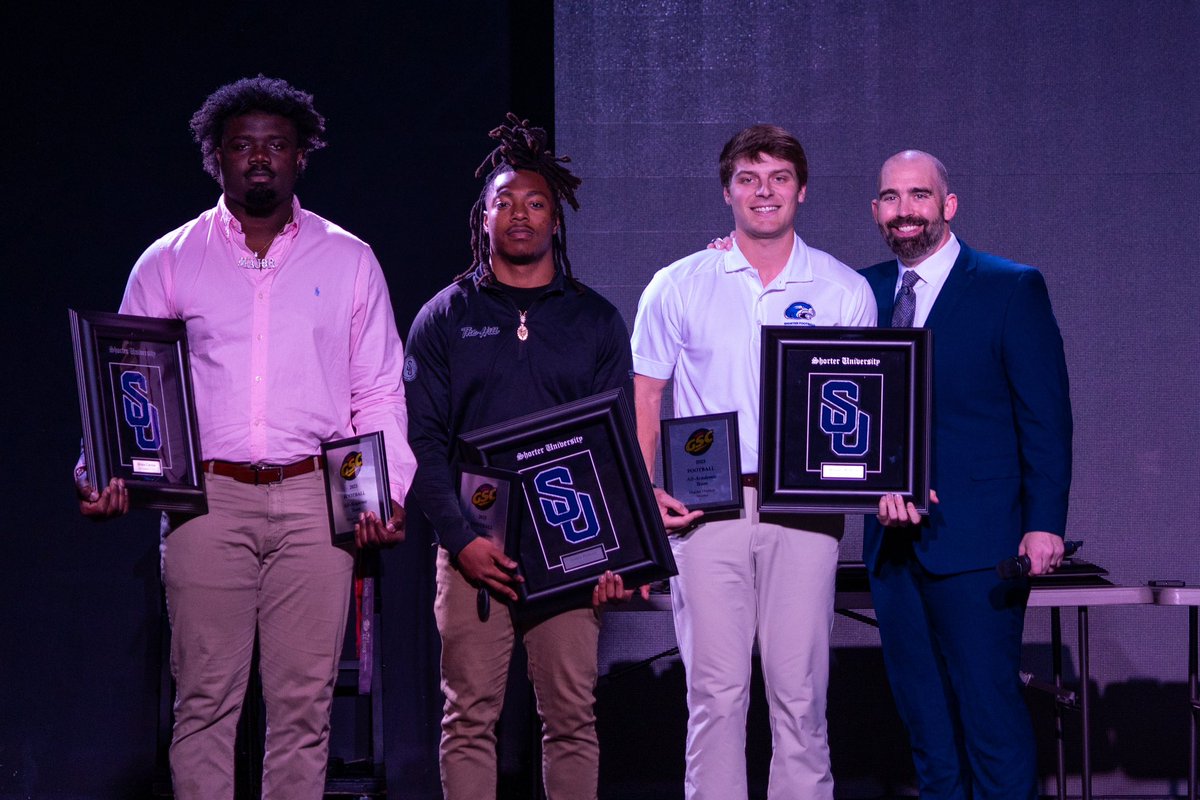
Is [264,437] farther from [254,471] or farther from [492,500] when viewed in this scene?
[492,500]

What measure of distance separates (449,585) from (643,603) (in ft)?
2.38

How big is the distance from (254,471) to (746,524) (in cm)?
116

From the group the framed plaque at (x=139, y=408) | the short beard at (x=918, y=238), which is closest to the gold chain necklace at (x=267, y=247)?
the framed plaque at (x=139, y=408)

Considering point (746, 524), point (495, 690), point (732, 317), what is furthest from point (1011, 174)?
point (495, 690)

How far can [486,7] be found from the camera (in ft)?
12.8

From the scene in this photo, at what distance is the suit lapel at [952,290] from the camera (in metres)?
2.88

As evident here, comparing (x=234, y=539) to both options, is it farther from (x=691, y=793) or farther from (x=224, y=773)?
(x=691, y=793)

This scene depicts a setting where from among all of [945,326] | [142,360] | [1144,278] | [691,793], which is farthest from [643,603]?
[1144,278]

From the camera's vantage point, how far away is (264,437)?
2590 millimetres

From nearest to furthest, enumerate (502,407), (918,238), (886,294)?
(502,407) → (918,238) → (886,294)

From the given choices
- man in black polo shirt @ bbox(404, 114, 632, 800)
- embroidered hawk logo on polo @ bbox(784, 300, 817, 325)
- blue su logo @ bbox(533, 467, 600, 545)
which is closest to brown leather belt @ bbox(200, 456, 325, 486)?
man in black polo shirt @ bbox(404, 114, 632, 800)

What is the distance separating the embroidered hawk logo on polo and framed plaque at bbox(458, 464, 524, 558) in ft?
2.59

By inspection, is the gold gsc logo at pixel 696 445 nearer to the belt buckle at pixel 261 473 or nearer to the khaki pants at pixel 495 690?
the khaki pants at pixel 495 690

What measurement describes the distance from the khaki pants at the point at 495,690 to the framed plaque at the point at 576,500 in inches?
3.4
